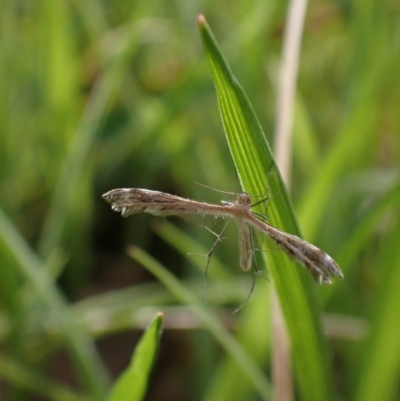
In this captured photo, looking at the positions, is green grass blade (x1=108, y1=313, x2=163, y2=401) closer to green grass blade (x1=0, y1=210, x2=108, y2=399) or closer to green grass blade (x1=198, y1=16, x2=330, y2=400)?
green grass blade (x1=198, y1=16, x2=330, y2=400)

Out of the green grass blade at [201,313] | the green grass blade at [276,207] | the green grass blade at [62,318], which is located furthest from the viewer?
the green grass blade at [62,318]

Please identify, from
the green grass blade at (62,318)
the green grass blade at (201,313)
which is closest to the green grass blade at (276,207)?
the green grass blade at (201,313)

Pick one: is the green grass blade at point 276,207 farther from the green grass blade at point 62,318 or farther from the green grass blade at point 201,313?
the green grass blade at point 62,318

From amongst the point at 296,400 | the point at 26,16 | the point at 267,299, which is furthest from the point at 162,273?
the point at 26,16

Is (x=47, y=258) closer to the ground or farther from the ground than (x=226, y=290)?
farther from the ground

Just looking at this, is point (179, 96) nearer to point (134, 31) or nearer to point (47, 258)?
point (134, 31)

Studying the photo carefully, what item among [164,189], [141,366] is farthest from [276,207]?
[164,189]
